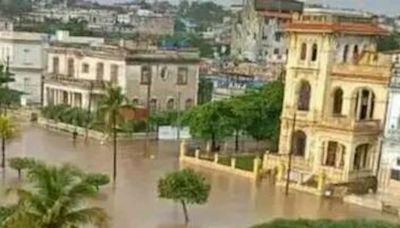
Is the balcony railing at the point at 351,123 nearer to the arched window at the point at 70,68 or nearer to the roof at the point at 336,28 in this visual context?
the roof at the point at 336,28

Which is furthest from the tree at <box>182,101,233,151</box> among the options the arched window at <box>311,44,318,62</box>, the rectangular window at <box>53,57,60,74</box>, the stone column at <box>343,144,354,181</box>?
the rectangular window at <box>53,57,60,74</box>

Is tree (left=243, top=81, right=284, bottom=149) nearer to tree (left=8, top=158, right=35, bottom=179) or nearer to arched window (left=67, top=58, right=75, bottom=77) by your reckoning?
tree (left=8, top=158, right=35, bottom=179)

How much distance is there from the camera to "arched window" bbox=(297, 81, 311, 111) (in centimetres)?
4134

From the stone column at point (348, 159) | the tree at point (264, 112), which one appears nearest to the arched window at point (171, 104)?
the tree at point (264, 112)

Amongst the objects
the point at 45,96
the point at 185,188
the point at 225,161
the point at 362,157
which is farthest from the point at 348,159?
the point at 45,96

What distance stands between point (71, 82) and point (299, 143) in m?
21.8

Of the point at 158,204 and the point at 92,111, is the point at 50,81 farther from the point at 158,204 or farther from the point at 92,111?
the point at 158,204

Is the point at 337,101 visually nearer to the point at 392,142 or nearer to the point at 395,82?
the point at 395,82

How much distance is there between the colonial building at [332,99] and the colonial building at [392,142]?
19.7 inches

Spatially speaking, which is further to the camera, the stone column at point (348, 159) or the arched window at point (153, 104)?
the arched window at point (153, 104)

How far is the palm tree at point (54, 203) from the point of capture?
17.0 m

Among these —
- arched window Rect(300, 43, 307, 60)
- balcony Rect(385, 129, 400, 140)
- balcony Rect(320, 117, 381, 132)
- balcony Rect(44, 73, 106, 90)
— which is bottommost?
balcony Rect(44, 73, 106, 90)

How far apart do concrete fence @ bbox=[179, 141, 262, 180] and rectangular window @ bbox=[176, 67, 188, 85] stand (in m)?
14.9

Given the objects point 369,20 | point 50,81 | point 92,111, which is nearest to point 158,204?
point 369,20
